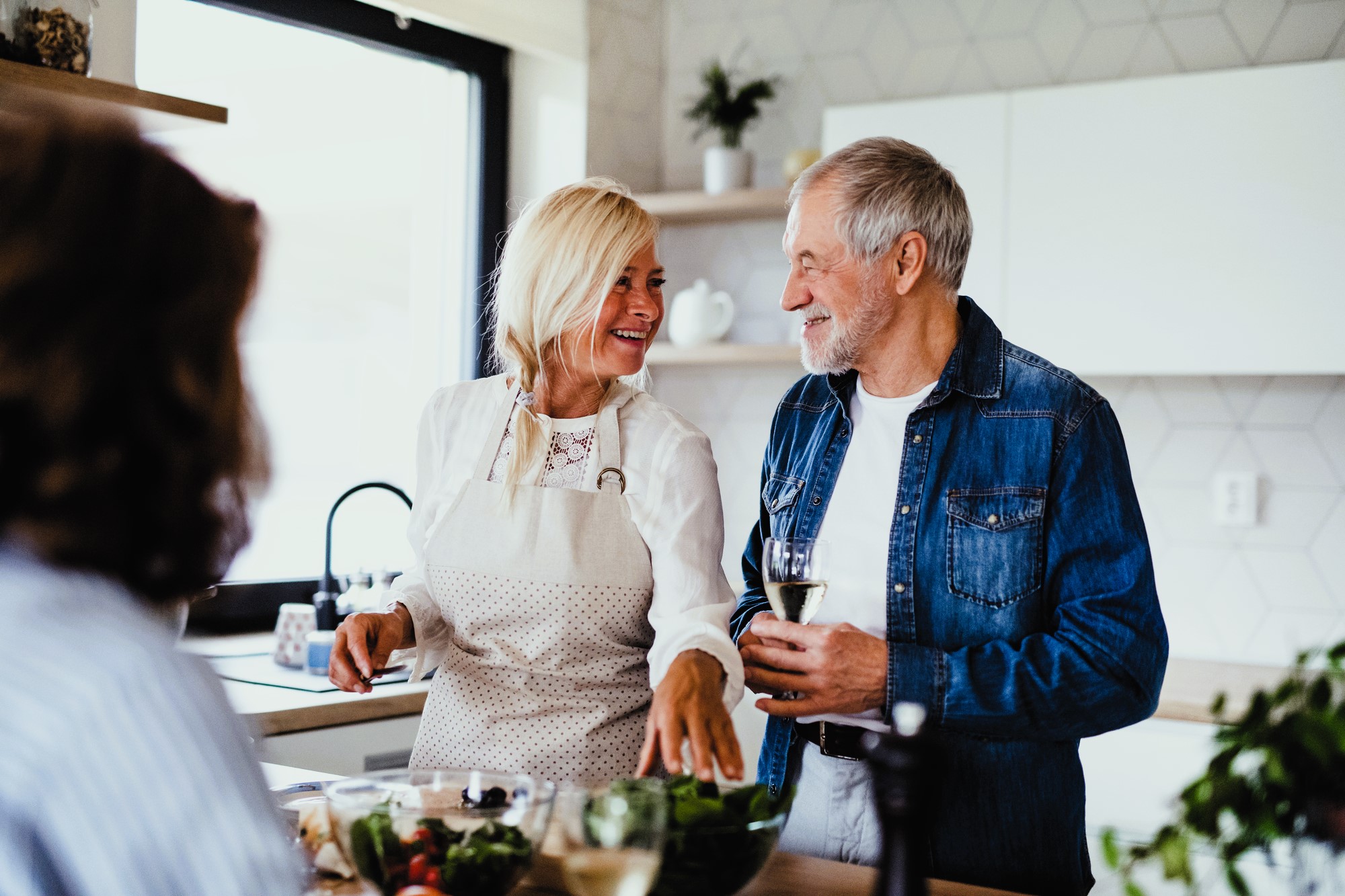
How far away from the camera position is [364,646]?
151cm

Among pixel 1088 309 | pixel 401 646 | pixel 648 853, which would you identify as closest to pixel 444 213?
pixel 1088 309

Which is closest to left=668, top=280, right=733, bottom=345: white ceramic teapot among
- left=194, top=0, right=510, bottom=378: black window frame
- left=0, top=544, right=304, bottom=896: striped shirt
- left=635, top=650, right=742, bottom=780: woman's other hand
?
left=194, top=0, right=510, bottom=378: black window frame

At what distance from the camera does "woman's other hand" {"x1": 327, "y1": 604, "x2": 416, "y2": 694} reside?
149cm

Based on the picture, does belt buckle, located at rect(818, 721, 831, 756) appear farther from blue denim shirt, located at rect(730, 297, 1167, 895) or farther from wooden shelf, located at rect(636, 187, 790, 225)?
wooden shelf, located at rect(636, 187, 790, 225)

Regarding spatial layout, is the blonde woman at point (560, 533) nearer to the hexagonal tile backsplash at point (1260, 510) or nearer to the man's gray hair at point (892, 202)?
the man's gray hair at point (892, 202)

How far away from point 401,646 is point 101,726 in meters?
1.00

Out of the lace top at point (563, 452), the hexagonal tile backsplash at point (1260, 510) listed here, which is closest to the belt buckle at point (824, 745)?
the lace top at point (563, 452)

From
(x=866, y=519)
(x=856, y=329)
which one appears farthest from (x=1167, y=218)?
(x=866, y=519)

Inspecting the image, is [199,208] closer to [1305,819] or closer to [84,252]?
[84,252]

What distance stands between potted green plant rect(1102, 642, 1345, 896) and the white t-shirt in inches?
32.9

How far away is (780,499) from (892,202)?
0.45m

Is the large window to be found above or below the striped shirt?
above

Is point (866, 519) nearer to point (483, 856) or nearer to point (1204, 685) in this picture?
point (483, 856)

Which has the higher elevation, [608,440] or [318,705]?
[608,440]
